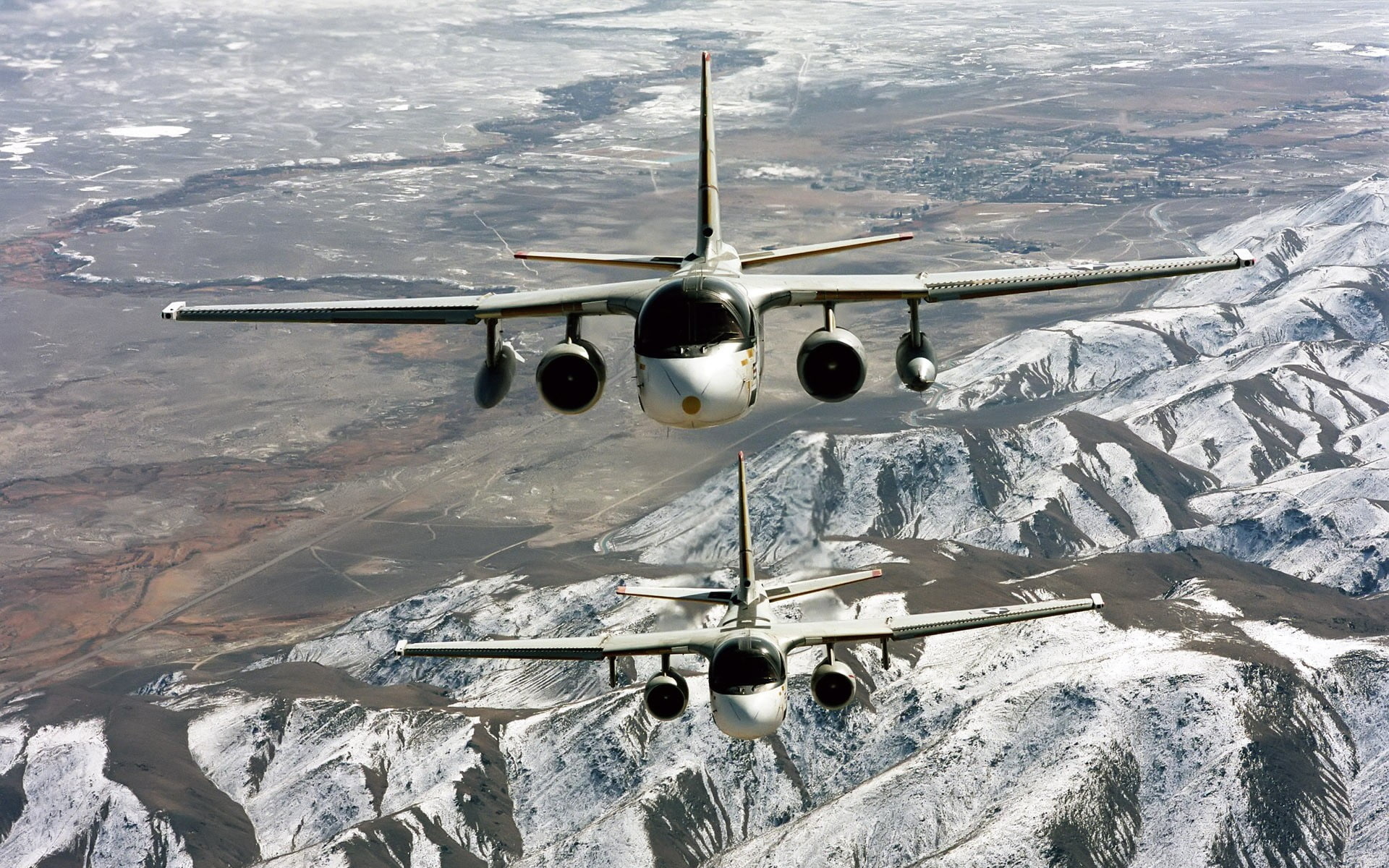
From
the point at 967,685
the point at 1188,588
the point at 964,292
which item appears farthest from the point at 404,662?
the point at 964,292

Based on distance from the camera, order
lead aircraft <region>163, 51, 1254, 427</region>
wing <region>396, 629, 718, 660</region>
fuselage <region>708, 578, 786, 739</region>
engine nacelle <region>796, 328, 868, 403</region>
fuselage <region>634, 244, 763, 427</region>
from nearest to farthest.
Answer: fuselage <region>634, 244, 763, 427</region> → lead aircraft <region>163, 51, 1254, 427</region> → engine nacelle <region>796, 328, 868, 403</region> → fuselage <region>708, 578, 786, 739</region> → wing <region>396, 629, 718, 660</region>

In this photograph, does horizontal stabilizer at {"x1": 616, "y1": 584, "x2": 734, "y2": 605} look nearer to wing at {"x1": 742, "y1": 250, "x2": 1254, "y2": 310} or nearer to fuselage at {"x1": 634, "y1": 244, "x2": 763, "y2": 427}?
wing at {"x1": 742, "y1": 250, "x2": 1254, "y2": 310}

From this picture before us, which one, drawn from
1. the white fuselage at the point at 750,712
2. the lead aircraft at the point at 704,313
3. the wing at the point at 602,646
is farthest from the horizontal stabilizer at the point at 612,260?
the white fuselage at the point at 750,712

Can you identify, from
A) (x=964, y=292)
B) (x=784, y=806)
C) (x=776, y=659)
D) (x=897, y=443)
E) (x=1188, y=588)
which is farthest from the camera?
(x=897, y=443)

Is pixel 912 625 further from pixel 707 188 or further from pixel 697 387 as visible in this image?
pixel 697 387

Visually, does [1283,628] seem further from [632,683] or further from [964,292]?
[964,292]

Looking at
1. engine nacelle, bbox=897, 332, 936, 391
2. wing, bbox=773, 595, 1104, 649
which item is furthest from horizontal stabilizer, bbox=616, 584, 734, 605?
engine nacelle, bbox=897, 332, 936, 391
